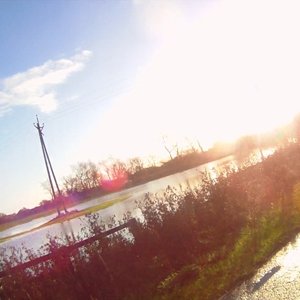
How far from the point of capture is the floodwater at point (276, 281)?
5750 mm

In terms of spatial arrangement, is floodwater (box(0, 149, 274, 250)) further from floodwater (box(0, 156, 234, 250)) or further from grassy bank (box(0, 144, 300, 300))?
grassy bank (box(0, 144, 300, 300))

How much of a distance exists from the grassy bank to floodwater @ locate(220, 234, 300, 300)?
0.30 meters

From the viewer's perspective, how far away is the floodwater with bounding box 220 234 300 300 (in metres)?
5.75

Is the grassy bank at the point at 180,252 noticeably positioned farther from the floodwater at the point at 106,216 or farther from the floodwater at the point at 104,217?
the floodwater at the point at 104,217

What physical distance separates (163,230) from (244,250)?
2.93 metres

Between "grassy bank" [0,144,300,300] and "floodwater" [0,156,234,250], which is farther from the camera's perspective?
"floodwater" [0,156,234,250]

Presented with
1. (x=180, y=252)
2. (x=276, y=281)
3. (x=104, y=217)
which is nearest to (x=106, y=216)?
(x=104, y=217)

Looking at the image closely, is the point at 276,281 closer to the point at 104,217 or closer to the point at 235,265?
the point at 235,265

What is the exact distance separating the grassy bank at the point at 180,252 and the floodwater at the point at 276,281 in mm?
299

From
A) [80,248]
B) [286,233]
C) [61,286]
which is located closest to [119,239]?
[80,248]

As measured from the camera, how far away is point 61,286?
359 inches

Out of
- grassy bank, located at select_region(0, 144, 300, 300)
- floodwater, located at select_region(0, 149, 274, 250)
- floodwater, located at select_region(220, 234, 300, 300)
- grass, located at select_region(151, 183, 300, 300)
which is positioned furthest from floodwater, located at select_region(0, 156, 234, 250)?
floodwater, located at select_region(220, 234, 300, 300)

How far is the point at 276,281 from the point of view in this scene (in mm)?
6215

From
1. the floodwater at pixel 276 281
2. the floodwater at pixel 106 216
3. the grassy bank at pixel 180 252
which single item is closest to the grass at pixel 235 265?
the grassy bank at pixel 180 252
